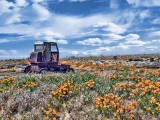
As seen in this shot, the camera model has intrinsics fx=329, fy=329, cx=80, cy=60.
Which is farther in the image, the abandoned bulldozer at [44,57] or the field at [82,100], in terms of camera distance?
the abandoned bulldozer at [44,57]

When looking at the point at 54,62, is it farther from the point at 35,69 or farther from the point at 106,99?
the point at 106,99

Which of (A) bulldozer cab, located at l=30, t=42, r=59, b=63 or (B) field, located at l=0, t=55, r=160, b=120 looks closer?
(B) field, located at l=0, t=55, r=160, b=120

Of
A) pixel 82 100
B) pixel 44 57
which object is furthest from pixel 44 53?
pixel 82 100

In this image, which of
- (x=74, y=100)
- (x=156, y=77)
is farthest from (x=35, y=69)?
(x=74, y=100)

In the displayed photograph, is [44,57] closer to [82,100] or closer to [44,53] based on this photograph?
[44,53]

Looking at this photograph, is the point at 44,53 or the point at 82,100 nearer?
the point at 82,100

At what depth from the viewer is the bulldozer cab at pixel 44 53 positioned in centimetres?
3266

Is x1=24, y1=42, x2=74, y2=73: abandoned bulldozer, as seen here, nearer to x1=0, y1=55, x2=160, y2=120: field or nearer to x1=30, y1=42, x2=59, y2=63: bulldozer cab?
x1=30, y1=42, x2=59, y2=63: bulldozer cab

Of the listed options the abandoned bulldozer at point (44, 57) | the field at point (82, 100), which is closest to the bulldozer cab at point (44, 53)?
the abandoned bulldozer at point (44, 57)

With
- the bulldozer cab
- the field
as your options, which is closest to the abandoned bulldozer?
the bulldozer cab

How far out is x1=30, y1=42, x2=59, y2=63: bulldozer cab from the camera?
32656mm

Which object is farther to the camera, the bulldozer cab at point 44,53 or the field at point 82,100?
the bulldozer cab at point 44,53

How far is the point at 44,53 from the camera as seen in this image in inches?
1284

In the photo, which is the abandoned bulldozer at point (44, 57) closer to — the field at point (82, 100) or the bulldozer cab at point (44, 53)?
the bulldozer cab at point (44, 53)
